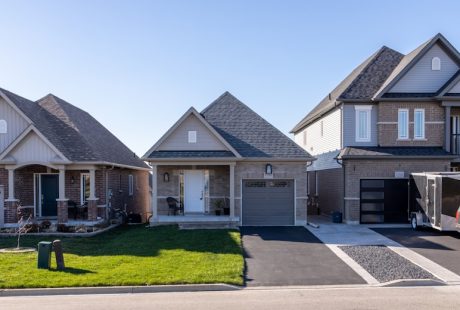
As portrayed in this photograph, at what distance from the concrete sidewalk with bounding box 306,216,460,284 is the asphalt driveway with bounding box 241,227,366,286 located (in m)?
0.29

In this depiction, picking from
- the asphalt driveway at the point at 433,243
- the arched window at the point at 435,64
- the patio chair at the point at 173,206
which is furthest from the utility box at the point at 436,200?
the patio chair at the point at 173,206

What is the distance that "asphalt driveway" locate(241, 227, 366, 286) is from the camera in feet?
33.2

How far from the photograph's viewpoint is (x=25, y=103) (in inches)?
780

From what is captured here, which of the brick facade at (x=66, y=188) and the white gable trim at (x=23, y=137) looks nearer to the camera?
the white gable trim at (x=23, y=137)

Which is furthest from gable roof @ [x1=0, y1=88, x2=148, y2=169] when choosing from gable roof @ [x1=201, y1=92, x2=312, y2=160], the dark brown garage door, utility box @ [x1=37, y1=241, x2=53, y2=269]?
the dark brown garage door

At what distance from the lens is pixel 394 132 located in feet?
67.8

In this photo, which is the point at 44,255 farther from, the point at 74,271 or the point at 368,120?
the point at 368,120

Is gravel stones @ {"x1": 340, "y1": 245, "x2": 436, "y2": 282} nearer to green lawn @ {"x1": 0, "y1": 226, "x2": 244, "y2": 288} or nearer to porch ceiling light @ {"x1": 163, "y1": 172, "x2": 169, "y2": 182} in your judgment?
green lawn @ {"x1": 0, "y1": 226, "x2": 244, "y2": 288}

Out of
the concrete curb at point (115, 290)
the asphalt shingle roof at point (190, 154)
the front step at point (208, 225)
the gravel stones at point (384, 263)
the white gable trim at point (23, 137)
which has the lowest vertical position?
the front step at point (208, 225)

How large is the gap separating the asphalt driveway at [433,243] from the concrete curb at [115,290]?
22.5 ft

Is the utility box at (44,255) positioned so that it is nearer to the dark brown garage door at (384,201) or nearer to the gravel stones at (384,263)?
the gravel stones at (384,263)

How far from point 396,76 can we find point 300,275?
46.3 ft

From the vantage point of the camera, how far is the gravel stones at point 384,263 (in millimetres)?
10309

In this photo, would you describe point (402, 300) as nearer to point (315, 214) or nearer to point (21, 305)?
point (21, 305)
